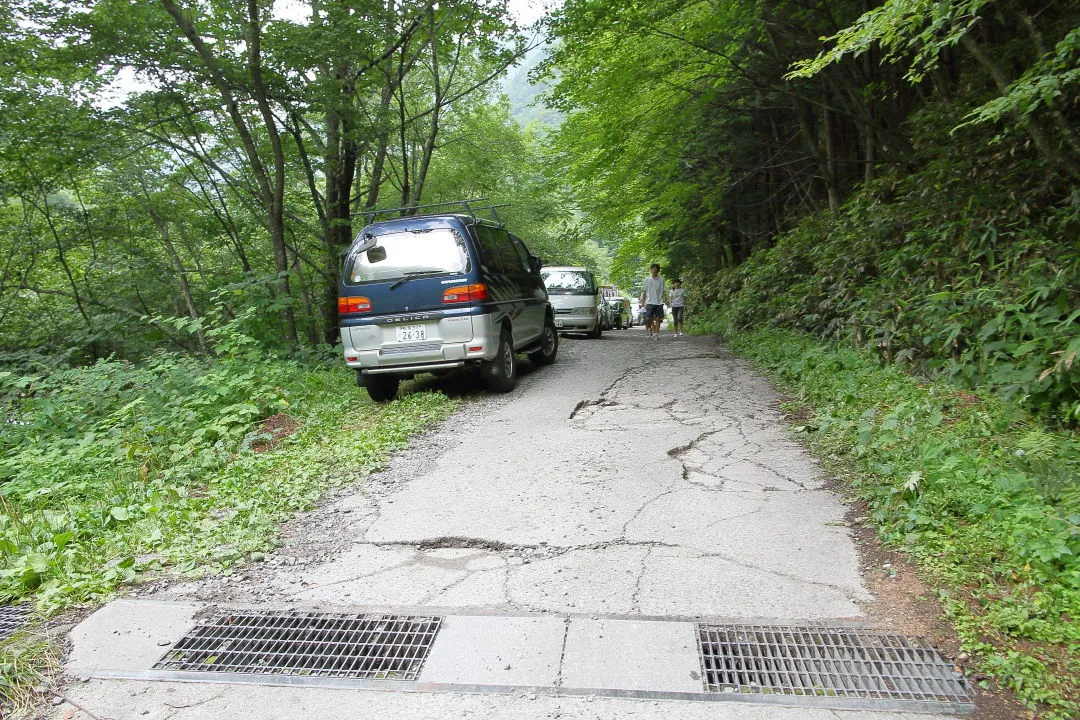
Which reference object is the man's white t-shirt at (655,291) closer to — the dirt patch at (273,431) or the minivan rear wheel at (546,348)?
the minivan rear wheel at (546,348)

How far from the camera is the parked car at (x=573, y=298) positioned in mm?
17141

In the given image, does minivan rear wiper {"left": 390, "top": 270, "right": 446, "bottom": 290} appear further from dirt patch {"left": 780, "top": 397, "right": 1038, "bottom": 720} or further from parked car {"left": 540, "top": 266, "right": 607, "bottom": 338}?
parked car {"left": 540, "top": 266, "right": 607, "bottom": 338}

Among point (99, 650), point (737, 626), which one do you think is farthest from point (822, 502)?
point (99, 650)

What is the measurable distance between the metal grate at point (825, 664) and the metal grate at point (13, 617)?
129 inches

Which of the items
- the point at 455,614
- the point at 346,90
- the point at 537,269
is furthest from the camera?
the point at 346,90

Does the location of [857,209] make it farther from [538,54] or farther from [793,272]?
[538,54]

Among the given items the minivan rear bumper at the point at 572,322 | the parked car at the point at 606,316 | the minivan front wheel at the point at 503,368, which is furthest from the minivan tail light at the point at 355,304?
the parked car at the point at 606,316

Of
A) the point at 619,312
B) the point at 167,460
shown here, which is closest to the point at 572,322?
the point at 167,460

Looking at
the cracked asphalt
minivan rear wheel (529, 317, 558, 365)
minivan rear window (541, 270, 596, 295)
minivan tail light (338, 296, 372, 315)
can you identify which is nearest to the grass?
the cracked asphalt

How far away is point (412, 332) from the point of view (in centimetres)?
780

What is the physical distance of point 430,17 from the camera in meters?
12.5

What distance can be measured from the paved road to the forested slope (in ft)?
2.03

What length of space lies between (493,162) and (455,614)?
68.2 ft

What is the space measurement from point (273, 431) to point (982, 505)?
6267mm
